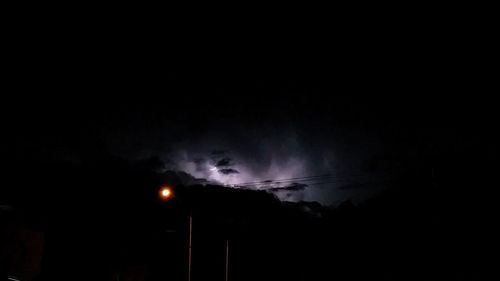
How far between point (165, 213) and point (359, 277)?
15985 millimetres

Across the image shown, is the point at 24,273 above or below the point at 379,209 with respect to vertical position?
below

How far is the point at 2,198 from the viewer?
61.7 ft

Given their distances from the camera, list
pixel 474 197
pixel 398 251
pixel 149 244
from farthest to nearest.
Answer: pixel 474 197
pixel 398 251
pixel 149 244

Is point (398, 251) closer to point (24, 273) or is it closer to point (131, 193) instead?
point (131, 193)

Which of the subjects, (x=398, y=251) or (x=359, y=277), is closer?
(x=359, y=277)

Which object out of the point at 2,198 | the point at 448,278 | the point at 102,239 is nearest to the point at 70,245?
the point at 102,239

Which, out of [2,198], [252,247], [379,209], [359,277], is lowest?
[359,277]

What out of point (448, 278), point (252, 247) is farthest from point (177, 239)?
point (448, 278)

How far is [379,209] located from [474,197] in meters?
37.3

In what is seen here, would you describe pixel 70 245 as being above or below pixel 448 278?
above

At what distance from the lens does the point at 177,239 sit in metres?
24.8

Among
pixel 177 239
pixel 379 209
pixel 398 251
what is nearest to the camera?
pixel 177 239

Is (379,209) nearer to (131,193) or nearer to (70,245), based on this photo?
(131,193)

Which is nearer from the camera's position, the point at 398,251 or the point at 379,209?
the point at 398,251
